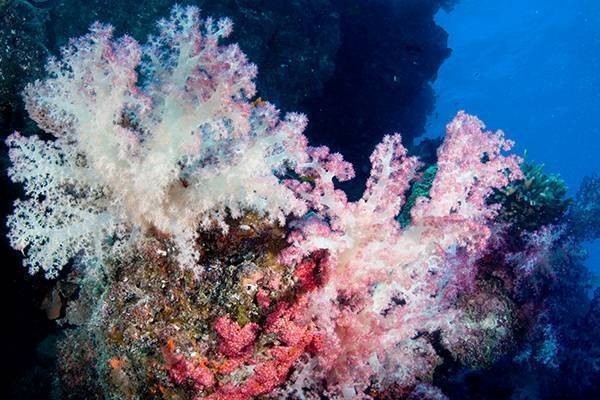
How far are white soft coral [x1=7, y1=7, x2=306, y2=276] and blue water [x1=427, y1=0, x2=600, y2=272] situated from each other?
3671 cm

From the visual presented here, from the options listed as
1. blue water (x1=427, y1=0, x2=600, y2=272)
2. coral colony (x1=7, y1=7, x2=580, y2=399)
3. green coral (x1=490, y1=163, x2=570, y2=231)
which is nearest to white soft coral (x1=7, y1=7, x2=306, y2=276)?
coral colony (x1=7, y1=7, x2=580, y2=399)

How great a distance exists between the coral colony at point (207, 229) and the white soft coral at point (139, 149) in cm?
1

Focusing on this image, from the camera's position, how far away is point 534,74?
5662 centimetres

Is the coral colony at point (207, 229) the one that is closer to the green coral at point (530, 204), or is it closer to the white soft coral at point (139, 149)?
the white soft coral at point (139, 149)

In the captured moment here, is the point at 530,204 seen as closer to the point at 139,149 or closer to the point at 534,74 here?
the point at 139,149

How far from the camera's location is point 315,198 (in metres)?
3.87

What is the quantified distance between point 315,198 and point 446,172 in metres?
1.27

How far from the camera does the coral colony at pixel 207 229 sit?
3414mm

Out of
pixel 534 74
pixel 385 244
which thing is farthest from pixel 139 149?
pixel 534 74

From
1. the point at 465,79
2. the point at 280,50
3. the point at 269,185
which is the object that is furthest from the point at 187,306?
the point at 465,79

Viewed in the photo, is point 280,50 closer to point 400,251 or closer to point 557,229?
point 557,229

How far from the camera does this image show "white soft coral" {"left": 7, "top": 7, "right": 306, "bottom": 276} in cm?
337

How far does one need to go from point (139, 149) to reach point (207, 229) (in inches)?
32.7

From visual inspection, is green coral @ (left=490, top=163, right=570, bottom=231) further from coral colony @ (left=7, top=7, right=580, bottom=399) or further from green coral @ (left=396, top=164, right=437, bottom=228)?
coral colony @ (left=7, top=7, right=580, bottom=399)
